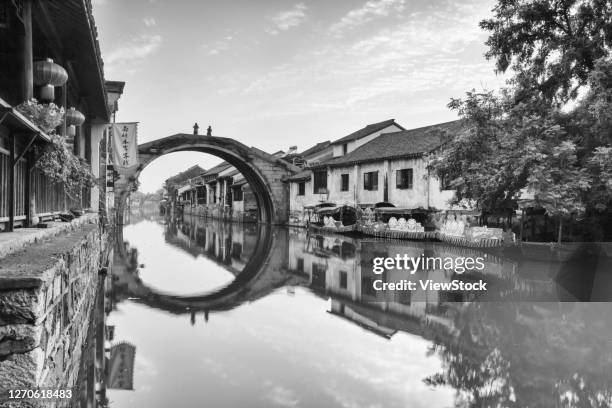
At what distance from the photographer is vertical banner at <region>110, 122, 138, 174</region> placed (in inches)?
858

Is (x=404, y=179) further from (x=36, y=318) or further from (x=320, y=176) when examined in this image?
(x=36, y=318)

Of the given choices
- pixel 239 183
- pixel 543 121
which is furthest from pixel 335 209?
pixel 239 183

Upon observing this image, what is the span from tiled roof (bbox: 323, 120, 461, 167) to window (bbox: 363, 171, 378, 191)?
943 mm

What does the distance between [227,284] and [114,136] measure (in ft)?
45.6

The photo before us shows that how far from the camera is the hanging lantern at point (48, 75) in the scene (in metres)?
7.39

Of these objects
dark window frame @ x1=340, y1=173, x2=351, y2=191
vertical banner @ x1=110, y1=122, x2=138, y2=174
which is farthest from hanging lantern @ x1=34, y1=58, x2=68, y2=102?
dark window frame @ x1=340, y1=173, x2=351, y2=191

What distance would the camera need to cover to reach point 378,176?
28672 millimetres

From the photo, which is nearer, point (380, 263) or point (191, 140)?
point (380, 263)

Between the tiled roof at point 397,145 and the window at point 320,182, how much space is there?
1507mm

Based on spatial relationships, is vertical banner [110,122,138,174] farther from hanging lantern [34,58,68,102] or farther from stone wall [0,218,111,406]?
stone wall [0,218,111,406]

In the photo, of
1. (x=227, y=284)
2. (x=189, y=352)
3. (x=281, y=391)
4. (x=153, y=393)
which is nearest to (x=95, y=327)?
(x=189, y=352)

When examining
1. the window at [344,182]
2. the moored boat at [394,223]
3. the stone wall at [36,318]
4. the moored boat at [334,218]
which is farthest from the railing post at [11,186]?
the window at [344,182]

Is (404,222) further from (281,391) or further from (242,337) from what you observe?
(281,391)

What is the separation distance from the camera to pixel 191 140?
36156mm
